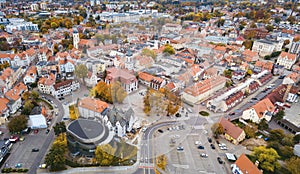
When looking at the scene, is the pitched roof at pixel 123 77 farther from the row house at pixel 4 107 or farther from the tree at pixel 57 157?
the row house at pixel 4 107

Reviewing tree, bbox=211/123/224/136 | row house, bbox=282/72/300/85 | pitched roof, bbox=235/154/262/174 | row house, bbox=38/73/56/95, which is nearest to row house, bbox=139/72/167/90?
tree, bbox=211/123/224/136

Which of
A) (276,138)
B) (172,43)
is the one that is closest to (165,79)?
(276,138)

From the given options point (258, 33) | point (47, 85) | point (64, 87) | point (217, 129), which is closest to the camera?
point (217, 129)

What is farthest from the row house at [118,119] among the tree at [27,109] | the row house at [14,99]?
the row house at [14,99]

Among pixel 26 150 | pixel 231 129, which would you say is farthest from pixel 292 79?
pixel 26 150

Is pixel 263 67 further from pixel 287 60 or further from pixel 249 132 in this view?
pixel 249 132

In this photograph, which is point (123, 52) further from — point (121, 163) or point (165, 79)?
point (121, 163)

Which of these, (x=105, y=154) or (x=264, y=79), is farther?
(x=264, y=79)
